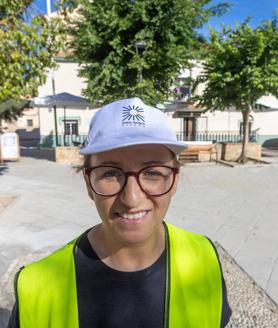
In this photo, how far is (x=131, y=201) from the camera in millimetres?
1062

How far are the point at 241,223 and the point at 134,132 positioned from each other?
4.57m

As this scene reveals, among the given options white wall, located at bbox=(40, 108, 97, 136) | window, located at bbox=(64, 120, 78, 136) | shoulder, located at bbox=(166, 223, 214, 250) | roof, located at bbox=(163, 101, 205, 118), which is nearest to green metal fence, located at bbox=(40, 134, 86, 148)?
white wall, located at bbox=(40, 108, 97, 136)

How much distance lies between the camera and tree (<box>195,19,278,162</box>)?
10.0 m

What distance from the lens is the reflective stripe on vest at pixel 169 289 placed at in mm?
1110

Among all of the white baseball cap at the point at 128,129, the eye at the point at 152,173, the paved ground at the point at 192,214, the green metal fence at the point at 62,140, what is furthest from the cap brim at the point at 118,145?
the green metal fence at the point at 62,140

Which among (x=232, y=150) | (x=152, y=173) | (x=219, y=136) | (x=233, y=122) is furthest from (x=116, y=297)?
(x=233, y=122)

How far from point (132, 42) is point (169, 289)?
34.7 feet

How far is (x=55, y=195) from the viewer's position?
276 inches

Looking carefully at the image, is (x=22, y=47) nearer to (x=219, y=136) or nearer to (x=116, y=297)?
(x=116, y=297)

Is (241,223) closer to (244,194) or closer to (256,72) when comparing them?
(244,194)

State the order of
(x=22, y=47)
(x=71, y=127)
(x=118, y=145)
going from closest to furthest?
(x=118, y=145)
(x=22, y=47)
(x=71, y=127)

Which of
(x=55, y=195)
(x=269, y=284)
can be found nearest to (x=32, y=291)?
(x=269, y=284)

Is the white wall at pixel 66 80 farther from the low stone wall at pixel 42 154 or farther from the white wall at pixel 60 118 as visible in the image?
the low stone wall at pixel 42 154

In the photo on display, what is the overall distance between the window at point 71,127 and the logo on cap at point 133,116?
17792mm
